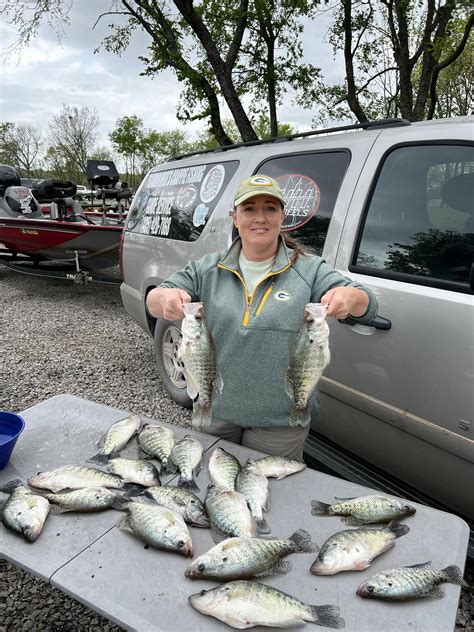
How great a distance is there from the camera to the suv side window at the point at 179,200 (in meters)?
3.96

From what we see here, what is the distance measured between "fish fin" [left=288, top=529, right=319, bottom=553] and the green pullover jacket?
0.56 m

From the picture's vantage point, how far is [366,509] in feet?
5.73

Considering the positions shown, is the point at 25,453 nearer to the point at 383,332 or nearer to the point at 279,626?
the point at 279,626

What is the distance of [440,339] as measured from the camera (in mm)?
2221

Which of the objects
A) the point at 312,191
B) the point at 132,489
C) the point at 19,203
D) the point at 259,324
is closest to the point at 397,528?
the point at 259,324

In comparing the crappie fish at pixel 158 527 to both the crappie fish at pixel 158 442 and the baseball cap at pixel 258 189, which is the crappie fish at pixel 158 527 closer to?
the crappie fish at pixel 158 442

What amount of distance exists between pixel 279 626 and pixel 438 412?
1.37m

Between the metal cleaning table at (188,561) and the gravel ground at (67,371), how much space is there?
97 centimetres

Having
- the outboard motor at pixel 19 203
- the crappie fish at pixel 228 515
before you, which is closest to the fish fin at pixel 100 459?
the crappie fish at pixel 228 515

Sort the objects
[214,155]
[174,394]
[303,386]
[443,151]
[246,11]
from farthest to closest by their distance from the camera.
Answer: [246,11] < [174,394] < [214,155] < [443,151] < [303,386]

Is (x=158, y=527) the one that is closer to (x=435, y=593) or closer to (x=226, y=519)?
(x=226, y=519)

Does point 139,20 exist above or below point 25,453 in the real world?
above

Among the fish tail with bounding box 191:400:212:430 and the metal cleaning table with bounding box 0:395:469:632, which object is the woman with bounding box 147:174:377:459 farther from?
the metal cleaning table with bounding box 0:395:469:632

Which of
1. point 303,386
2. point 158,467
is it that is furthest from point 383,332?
point 158,467
